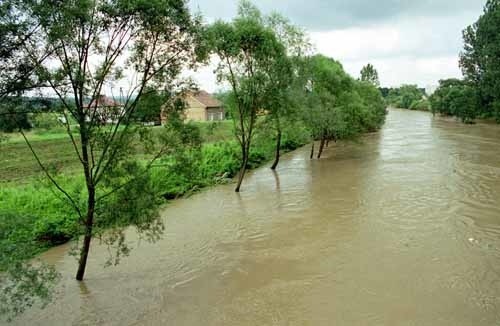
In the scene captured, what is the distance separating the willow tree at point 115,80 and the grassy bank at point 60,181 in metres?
0.94

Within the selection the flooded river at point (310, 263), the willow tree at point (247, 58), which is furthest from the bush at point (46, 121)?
the willow tree at point (247, 58)

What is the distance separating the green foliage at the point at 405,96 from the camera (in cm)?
9412

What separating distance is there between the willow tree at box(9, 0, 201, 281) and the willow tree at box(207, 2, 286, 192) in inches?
251

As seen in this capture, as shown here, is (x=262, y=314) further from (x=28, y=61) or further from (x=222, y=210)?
(x=222, y=210)

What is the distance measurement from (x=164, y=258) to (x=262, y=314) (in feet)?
12.5

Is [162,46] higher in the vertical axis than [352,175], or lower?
higher

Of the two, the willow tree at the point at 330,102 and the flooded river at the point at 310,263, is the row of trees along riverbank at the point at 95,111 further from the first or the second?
the willow tree at the point at 330,102

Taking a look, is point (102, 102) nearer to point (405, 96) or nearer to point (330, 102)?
point (330, 102)

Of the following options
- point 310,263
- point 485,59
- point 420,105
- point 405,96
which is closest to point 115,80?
point 310,263

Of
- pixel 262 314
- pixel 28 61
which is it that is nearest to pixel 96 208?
pixel 28 61

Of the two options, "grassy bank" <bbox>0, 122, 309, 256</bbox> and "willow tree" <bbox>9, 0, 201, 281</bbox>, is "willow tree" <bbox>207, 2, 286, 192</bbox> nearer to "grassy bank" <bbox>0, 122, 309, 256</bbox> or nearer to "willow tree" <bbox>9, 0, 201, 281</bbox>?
"grassy bank" <bbox>0, 122, 309, 256</bbox>

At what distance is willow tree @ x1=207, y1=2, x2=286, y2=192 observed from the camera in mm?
14703

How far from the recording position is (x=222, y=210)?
47.4 ft

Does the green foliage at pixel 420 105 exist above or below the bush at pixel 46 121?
below
